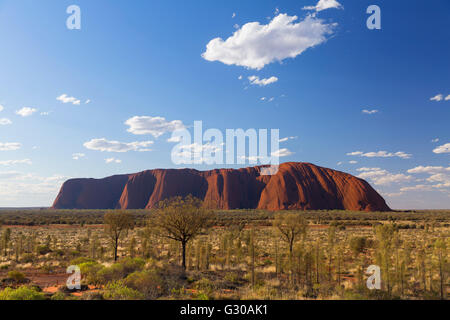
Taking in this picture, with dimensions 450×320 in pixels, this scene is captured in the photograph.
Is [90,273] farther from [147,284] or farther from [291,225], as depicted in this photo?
[291,225]

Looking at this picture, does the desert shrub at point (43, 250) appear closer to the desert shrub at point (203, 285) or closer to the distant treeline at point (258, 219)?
the distant treeline at point (258, 219)

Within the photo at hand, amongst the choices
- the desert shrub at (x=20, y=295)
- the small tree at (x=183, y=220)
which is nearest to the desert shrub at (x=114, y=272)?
the small tree at (x=183, y=220)

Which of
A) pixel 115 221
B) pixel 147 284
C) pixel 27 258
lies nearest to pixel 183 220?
pixel 147 284

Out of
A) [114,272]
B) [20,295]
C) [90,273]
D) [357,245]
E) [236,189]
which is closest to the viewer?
[20,295]

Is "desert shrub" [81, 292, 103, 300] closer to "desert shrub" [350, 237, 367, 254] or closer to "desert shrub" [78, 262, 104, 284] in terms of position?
"desert shrub" [78, 262, 104, 284]

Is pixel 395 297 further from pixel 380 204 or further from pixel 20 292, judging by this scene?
pixel 380 204

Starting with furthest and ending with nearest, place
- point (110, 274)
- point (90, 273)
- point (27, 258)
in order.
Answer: point (27, 258) < point (90, 273) < point (110, 274)

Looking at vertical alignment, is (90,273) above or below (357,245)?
above
